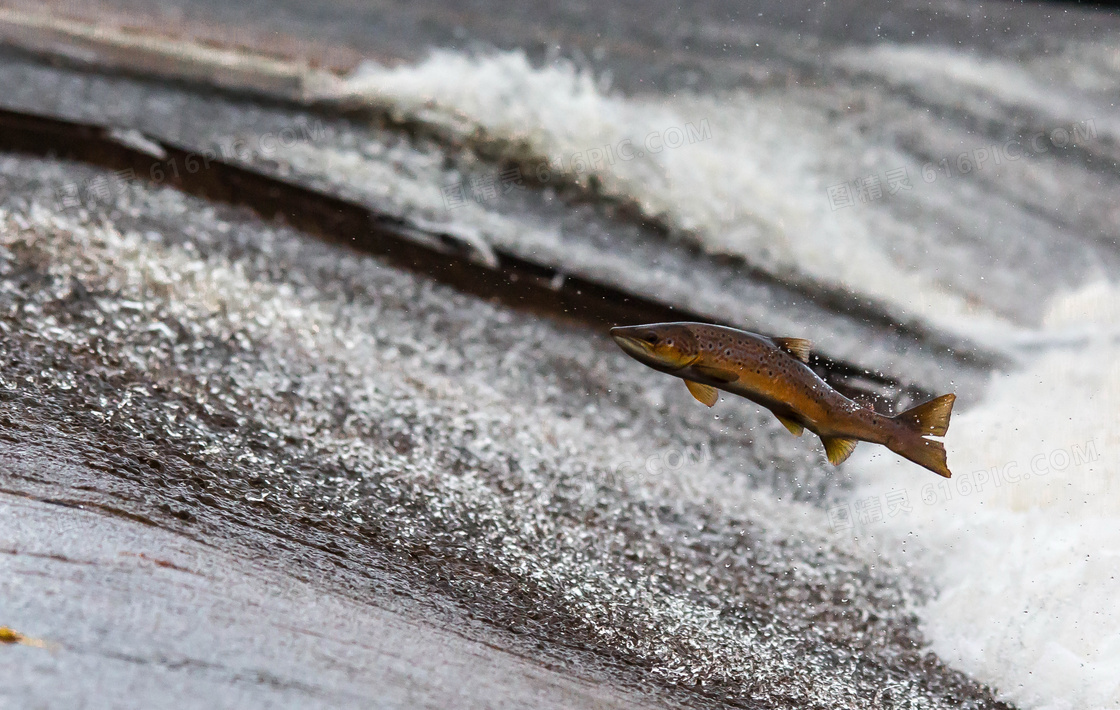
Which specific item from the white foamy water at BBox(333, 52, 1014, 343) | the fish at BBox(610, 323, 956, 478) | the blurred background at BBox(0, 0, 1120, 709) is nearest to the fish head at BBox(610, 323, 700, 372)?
the fish at BBox(610, 323, 956, 478)

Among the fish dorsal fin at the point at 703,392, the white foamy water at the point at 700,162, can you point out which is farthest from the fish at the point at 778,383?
the white foamy water at the point at 700,162

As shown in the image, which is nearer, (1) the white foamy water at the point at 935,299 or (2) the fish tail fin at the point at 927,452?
(2) the fish tail fin at the point at 927,452

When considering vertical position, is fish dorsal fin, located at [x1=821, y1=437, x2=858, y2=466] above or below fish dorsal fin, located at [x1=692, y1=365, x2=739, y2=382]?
below

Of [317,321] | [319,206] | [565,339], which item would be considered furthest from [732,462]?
[319,206]

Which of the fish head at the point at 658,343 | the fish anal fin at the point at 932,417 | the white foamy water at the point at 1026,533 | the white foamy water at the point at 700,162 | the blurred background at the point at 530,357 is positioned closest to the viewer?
the fish head at the point at 658,343

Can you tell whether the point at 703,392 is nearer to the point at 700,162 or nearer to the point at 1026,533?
the point at 1026,533

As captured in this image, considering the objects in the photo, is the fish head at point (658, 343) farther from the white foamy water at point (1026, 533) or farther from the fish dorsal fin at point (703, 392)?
the white foamy water at point (1026, 533)

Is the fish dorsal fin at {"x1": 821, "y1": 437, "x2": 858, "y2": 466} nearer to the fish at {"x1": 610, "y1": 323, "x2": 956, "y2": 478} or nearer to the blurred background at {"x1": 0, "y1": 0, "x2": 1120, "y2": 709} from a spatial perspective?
the fish at {"x1": 610, "y1": 323, "x2": 956, "y2": 478}
